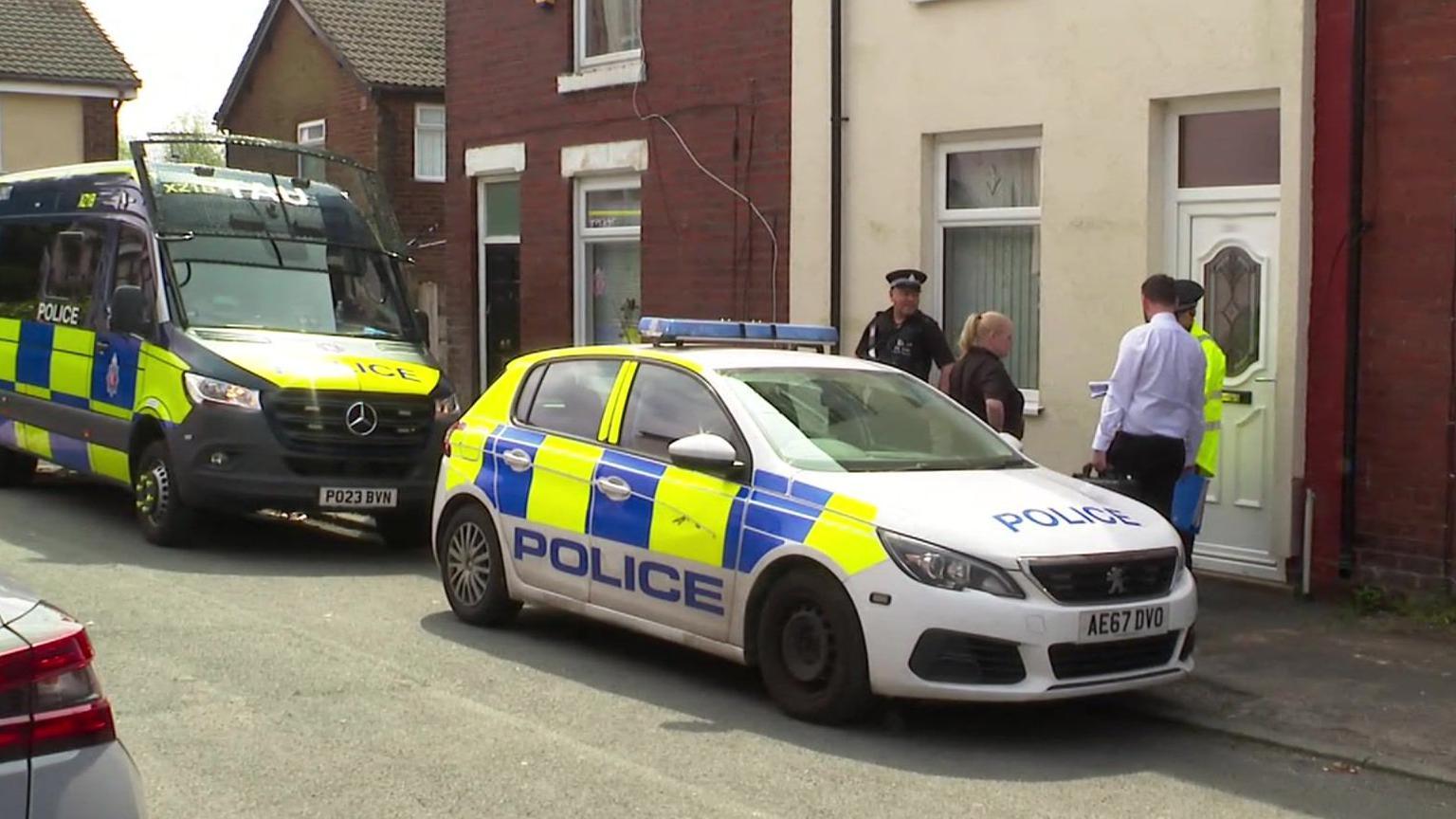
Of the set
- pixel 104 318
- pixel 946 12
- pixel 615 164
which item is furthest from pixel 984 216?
pixel 104 318

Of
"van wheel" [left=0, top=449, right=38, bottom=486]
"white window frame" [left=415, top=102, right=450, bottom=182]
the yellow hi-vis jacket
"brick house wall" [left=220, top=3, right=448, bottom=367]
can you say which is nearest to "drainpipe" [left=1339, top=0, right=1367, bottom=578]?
the yellow hi-vis jacket

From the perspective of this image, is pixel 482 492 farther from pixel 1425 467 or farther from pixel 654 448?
pixel 1425 467

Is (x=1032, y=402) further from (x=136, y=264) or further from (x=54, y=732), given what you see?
(x=54, y=732)

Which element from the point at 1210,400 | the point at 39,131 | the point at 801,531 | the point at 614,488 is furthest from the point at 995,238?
the point at 39,131

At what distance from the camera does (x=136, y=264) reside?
1269 cm

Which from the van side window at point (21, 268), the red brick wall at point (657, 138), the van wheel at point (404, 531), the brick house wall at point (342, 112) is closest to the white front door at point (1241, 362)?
the red brick wall at point (657, 138)

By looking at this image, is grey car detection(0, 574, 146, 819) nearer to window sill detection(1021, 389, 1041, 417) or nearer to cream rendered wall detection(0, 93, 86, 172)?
window sill detection(1021, 389, 1041, 417)

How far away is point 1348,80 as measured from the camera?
10.3 metres

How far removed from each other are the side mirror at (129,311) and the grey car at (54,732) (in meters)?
8.40

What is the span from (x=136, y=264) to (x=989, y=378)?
6.21 meters

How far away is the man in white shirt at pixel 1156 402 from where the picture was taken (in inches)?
366

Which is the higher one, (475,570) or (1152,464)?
(1152,464)

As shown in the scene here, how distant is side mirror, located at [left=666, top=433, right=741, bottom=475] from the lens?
7.75 meters

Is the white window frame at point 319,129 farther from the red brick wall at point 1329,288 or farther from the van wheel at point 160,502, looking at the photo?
the red brick wall at point 1329,288
